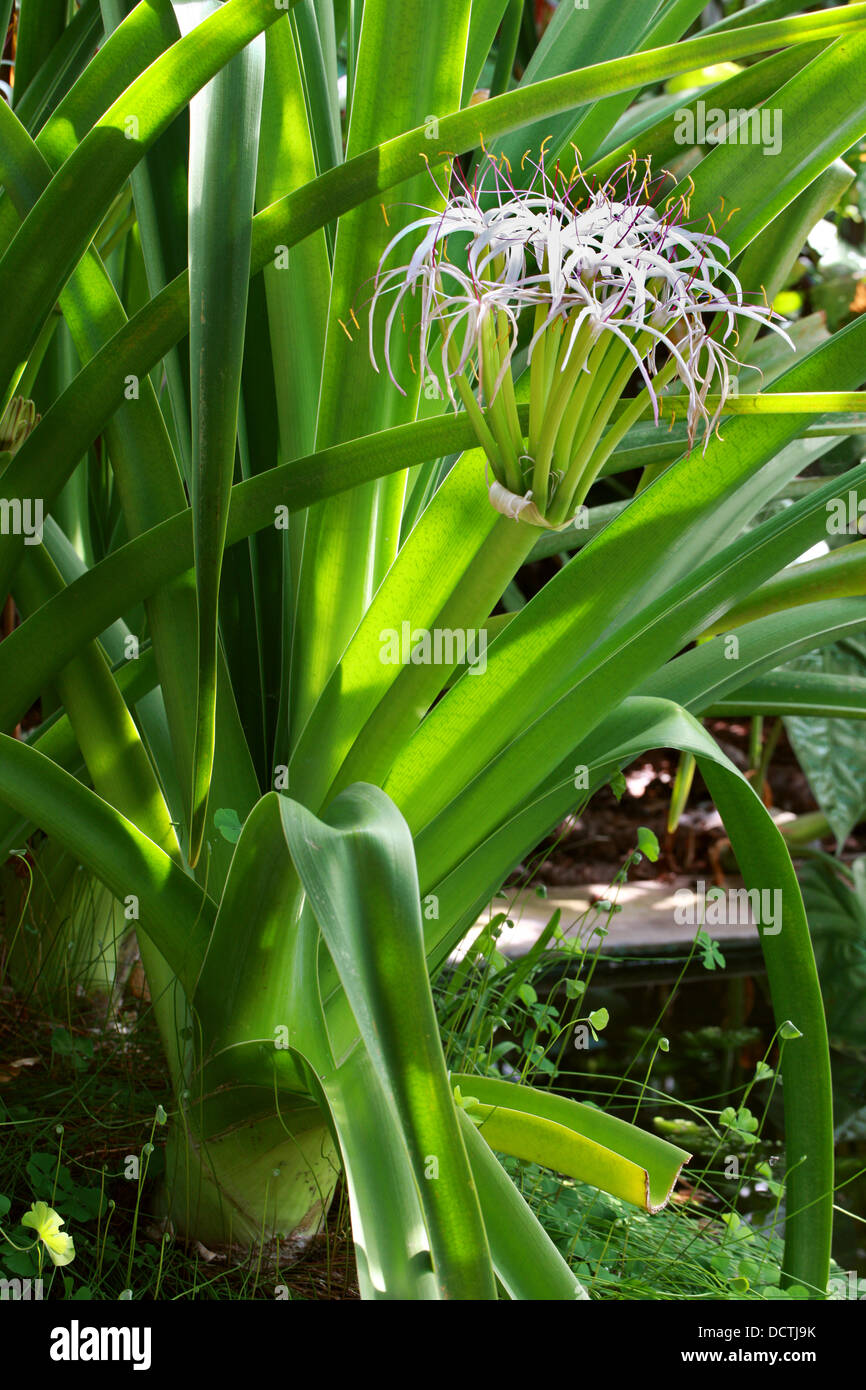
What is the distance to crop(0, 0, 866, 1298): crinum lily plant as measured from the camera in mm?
562

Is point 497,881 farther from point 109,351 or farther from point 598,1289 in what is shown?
→ point 109,351

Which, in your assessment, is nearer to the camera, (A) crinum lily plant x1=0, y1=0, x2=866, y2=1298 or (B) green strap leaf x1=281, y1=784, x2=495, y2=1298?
(B) green strap leaf x1=281, y1=784, x2=495, y2=1298

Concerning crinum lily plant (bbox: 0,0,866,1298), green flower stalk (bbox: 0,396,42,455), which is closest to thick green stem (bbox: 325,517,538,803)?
crinum lily plant (bbox: 0,0,866,1298)

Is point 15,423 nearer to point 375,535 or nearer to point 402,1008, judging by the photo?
point 375,535

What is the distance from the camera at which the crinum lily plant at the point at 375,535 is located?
0.56 meters

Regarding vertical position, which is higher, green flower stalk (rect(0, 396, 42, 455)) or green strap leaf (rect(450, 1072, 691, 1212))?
green flower stalk (rect(0, 396, 42, 455))

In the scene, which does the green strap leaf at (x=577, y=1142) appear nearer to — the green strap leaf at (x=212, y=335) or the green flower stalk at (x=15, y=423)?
the green strap leaf at (x=212, y=335)

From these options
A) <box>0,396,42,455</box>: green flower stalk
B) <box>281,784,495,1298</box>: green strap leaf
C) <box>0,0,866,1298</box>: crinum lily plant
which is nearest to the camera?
<box>281,784,495,1298</box>: green strap leaf

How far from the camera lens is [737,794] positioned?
30.8 inches

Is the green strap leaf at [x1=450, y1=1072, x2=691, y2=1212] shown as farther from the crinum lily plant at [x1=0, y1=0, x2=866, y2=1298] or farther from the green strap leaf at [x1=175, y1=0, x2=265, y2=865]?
the green strap leaf at [x1=175, y1=0, x2=265, y2=865]

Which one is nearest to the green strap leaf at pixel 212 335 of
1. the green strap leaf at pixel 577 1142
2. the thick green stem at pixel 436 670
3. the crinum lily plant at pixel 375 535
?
the crinum lily plant at pixel 375 535

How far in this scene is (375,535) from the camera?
797mm

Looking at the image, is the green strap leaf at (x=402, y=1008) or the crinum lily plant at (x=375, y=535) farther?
the crinum lily plant at (x=375, y=535)
